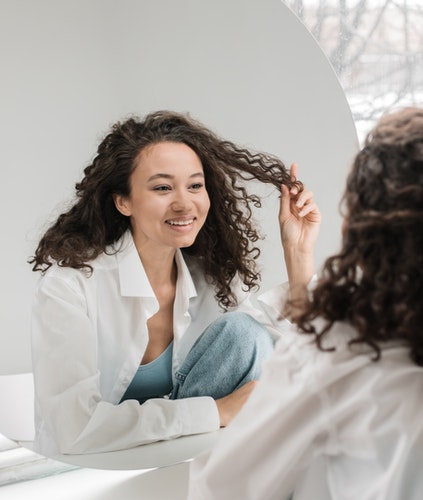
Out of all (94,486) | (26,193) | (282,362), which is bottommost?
(94,486)

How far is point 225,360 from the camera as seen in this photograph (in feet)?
4.31

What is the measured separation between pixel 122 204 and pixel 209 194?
0.44 feet

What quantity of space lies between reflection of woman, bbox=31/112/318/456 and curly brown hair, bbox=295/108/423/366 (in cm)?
51

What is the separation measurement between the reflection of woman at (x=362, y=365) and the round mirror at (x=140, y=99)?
52 cm

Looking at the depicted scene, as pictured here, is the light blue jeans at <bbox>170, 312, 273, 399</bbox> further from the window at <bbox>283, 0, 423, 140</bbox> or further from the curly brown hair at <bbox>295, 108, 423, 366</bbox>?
the window at <bbox>283, 0, 423, 140</bbox>

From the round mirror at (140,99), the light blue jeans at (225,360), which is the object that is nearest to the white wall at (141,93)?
the round mirror at (140,99)

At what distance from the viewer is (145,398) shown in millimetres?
1327

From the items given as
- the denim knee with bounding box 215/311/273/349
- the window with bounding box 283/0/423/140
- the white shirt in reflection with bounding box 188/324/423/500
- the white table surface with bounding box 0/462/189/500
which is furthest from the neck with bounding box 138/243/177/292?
the window with bounding box 283/0/423/140

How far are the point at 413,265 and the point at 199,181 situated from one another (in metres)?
0.57

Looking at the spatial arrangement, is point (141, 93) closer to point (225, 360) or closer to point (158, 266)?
point (158, 266)

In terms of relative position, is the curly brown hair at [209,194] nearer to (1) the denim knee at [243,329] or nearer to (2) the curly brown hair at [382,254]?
(1) the denim knee at [243,329]

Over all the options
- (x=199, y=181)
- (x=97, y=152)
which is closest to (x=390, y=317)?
(x=199, y=181)

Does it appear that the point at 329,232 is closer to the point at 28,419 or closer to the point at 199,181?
the point at 199,181

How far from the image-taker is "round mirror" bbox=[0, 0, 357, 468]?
4.33 ft
